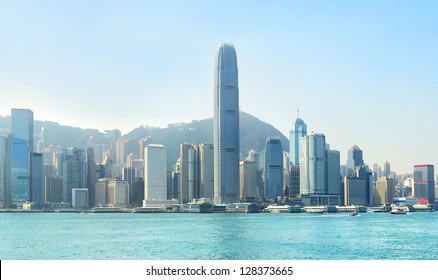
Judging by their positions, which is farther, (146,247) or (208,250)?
(146,247)

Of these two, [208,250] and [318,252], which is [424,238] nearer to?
[318,252]

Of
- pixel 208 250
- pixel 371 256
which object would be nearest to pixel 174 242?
pixel 208 250
